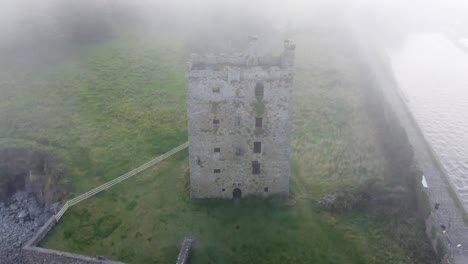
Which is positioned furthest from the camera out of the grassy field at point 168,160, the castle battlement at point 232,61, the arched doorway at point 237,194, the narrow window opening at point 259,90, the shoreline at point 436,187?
the arched doorway at point 237,194

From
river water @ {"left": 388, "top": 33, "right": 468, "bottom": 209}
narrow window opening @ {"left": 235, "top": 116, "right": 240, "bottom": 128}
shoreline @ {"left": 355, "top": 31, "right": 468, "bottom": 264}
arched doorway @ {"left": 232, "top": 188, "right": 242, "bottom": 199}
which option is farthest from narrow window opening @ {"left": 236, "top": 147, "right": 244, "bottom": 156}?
river water @ {"left": 388, "top": 33, "right": 468, "bottom": 209}

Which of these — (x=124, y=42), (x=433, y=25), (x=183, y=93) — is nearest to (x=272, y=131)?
(x=183, y=93)

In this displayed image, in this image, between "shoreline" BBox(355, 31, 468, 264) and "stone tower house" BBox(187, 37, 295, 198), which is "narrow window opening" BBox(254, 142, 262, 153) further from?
"shoreline" BBox(355, 31, 468, 264)

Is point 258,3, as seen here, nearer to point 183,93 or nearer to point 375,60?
point 375,60

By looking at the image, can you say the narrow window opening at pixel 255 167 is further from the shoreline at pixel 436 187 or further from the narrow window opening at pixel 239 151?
the shoreline at pixel 436 187

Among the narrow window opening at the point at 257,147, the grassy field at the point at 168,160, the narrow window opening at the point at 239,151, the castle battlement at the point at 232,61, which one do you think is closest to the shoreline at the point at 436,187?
the grassy field at the point at 168,160

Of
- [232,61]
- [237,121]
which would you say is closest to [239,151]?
[237,121]
